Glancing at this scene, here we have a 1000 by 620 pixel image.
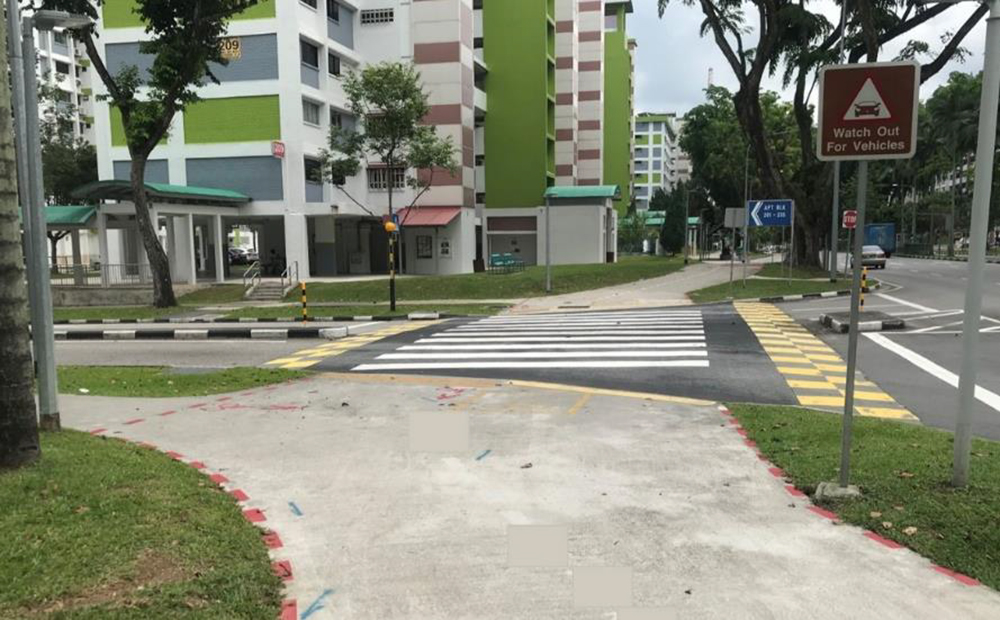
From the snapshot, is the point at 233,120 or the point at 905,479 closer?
the point at 905,479

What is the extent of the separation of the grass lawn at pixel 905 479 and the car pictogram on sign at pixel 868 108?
2635 mm

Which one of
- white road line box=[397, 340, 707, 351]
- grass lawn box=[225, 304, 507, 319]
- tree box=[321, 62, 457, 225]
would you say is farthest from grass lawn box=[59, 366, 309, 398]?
tree box=[321, 62, 457, 225]

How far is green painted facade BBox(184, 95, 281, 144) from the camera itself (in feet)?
111

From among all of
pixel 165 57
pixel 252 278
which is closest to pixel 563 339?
pixel 165 57

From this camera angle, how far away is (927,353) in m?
12.4

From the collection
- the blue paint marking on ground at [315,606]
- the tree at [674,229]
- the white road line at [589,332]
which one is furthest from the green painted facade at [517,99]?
the blue paint marking on ground at [315,606]

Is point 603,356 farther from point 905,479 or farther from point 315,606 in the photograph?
point 315,606

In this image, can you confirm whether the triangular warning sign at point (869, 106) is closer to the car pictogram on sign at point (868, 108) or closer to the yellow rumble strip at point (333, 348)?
the car pictogram on sign at point (868, 108)

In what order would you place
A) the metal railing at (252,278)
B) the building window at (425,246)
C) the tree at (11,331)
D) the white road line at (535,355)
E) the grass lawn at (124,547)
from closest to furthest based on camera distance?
the grass lawn at (124,547), the tree at (11,331), the white road line at (535,355), the metal railing at (252,278), the building window at (425,246)

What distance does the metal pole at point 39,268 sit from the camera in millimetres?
6621

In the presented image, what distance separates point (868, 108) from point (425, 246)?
36.8 metres

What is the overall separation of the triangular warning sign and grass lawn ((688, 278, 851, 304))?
19408 mm

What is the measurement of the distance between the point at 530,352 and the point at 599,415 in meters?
5.09

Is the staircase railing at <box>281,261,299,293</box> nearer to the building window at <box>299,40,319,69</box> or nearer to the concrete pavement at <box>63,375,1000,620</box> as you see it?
the building window at <box>299,40,319,69</box>
